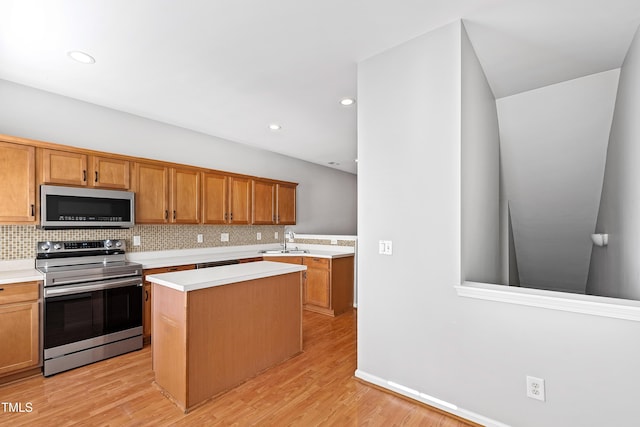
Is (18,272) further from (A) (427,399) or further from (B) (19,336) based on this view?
(A) (427,399)

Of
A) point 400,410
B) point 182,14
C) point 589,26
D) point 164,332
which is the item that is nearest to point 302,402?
point 400,410

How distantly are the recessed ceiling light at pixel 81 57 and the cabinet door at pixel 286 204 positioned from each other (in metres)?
3.06

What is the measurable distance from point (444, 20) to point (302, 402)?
278 centimetres

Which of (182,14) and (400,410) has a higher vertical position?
(182,14)

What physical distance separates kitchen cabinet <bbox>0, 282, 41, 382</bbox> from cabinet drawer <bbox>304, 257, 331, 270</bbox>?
9.72 feet

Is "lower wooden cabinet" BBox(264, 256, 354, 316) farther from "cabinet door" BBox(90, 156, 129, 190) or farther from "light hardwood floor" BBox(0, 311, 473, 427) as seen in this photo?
"cabinet door" BBox(90, 156, 129, 190)

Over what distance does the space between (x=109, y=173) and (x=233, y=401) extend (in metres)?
2.56

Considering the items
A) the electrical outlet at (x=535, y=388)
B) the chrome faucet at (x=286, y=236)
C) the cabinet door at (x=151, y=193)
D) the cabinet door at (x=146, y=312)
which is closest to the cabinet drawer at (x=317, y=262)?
the chrome faucet at (x=286, y=236)

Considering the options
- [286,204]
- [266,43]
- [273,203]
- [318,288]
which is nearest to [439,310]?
[266,43]

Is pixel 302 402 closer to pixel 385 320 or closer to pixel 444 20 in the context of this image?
pixel 385 320

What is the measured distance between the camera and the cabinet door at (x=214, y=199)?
4098 mm

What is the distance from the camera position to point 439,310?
6.81 feet

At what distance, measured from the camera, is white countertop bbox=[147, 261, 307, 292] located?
83.9 inches

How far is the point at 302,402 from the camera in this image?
219cm
